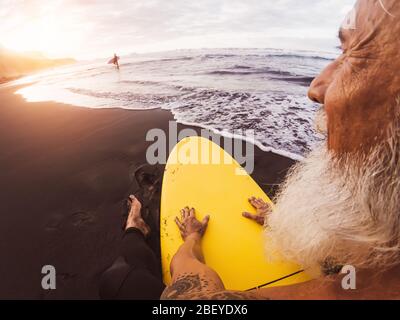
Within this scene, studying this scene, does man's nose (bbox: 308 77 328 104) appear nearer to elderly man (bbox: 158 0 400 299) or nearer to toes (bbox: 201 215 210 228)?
elderly man (bbox: 158 0 400 299)

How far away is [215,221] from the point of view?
255 centimetres


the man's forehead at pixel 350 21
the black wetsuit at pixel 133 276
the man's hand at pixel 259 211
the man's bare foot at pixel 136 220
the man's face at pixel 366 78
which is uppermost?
the man's forehead at pixel 350 21

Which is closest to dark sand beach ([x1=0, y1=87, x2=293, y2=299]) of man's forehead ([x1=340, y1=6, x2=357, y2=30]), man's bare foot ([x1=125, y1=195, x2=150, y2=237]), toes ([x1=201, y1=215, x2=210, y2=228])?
man's bare foot ([x1=125, y1=195, x2=150, y2=237])

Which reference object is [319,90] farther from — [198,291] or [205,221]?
[205,221]

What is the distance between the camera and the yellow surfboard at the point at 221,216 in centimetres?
207

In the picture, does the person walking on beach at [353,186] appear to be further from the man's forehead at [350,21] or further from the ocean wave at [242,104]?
the ocean wave at [242,104]

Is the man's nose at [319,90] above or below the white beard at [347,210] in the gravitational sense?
above

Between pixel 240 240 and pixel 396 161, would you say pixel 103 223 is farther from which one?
pixel 396 161

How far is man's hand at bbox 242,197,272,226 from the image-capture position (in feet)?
8.21

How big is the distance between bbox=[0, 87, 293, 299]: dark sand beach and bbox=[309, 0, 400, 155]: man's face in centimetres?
216

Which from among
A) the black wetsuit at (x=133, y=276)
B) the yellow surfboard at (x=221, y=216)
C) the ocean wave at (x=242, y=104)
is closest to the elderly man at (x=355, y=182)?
the black wetsuit at (x=133, y=276)

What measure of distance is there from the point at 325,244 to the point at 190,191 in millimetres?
1763
